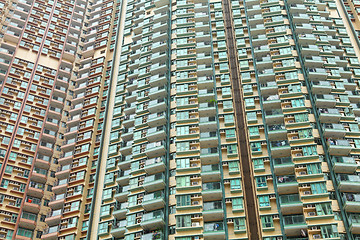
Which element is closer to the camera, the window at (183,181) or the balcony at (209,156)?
the window at (183,181)

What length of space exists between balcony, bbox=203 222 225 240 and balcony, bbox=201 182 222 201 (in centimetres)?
397

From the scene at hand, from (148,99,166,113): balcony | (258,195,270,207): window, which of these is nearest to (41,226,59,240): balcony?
(148,99,166,113): balcony

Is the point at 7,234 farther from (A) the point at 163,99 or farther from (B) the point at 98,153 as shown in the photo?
(A) the point at 163,99

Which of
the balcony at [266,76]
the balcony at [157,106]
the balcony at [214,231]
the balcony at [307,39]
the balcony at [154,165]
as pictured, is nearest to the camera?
the balcony at [214,231]

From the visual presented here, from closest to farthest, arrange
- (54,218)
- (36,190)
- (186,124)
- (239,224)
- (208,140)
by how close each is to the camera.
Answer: (239,224) < (208,140) < (186,124) < (54,218) < (36,190)

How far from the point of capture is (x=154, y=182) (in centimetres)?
6538

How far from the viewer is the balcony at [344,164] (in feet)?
199

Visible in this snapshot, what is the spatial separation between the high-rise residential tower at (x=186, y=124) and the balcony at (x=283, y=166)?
28 centimetres

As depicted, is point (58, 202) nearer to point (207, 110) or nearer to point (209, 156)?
point (209, 156)

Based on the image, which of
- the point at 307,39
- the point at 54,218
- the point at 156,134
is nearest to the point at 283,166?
the point at 156,134

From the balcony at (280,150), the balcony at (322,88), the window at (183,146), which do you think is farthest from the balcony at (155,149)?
the balcony at (322,88)

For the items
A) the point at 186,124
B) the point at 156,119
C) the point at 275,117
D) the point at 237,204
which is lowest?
the point at 237,204

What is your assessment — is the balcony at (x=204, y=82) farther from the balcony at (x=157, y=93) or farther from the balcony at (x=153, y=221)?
the balcony at (x=153, y=221)

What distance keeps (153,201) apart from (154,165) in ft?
20.6
